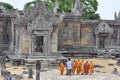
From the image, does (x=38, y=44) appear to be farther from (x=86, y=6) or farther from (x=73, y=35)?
(x=86, y=6)

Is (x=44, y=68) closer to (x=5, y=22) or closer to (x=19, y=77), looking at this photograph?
(x=19, y=77)

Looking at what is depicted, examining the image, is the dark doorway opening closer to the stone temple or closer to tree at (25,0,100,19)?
the stone temple

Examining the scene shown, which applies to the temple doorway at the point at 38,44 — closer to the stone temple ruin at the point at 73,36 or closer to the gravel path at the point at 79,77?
the stone temple ruin at the point at 73,36

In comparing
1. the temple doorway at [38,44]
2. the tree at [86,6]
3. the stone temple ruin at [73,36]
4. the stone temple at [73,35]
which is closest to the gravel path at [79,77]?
the stone temple ruin at [73,36]

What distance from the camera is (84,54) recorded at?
35.6 meters

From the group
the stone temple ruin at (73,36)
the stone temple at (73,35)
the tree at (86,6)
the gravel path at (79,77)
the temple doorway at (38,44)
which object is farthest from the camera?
the tree at (86,6)

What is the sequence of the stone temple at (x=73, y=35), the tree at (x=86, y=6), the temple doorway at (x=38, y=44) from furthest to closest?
the tree at (x=86, y=6)
the stone temple at (x=73, y=35)
the temple doorway at (x=38, y=44)

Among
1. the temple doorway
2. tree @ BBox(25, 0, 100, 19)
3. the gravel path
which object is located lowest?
the gravel path

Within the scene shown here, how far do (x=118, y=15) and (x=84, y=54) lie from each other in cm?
698

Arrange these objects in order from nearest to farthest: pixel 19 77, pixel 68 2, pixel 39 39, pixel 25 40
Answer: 1. pixel 19 77
2. pixel 25 40
3. pixel 39 39
4. pixel 68 2

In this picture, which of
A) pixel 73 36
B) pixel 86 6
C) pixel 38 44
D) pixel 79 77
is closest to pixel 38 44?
pixel 38 44

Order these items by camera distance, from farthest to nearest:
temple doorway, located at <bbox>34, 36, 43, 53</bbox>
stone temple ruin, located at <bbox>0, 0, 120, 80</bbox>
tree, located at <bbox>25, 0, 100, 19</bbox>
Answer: tree, located at <bbox>25, 0, 100, 19</bbox> → stone temple ruin, located at <bbox>0, 0, 120, 80</bbox> → temple doorway, located at <bbox>34, 36, 43, 53</bbox>

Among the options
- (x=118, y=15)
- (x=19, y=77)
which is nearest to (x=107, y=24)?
(x=118, y=15)

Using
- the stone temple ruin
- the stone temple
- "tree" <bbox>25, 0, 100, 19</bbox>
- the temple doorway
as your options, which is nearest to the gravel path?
the stone temple ruin
